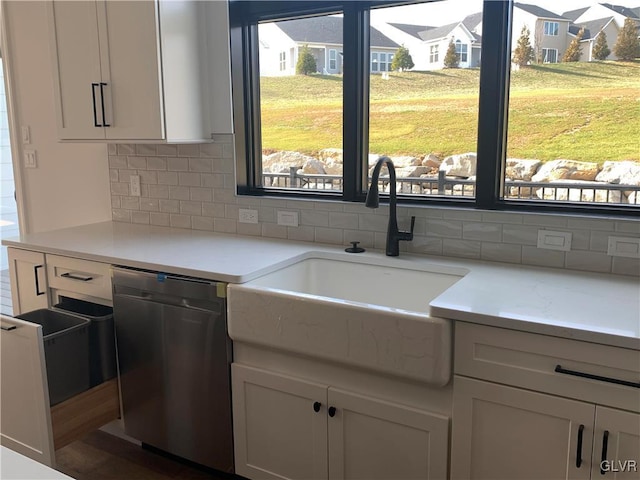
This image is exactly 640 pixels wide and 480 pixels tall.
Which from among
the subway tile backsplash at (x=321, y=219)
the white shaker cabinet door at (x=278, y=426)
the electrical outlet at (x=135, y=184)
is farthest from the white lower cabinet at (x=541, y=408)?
the electrical outlet at (x=135, y=184)

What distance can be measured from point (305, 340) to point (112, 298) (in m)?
1.00

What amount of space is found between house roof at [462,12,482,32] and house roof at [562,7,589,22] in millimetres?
317

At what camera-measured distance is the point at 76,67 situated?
2775 millimetres

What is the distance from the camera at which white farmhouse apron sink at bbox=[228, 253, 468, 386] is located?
5.59 ft

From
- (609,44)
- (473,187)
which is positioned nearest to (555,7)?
(609,44)

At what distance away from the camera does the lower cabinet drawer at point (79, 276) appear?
2.48m

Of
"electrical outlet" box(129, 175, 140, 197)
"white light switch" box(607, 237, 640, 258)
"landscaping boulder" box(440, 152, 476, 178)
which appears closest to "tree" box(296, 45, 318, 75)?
"landscaping boulder" box(440, 152, 476, 178)

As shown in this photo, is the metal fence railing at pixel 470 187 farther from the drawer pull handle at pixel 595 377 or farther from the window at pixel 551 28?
the drawer pull handle at pixel 595 377

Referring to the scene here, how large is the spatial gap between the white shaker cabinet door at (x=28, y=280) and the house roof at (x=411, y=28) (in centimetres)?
193

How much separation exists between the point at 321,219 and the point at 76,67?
4.64ft

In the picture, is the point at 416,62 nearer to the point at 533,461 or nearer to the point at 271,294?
the point at 271,294

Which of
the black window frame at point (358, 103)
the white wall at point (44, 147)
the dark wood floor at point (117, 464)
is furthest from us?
the white wall at point (44, 147)

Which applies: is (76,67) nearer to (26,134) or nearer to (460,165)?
(26,134)

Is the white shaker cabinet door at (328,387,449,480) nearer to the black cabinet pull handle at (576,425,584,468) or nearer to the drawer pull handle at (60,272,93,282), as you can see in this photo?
the black cabinet pull handle at (576,425,584,468)
